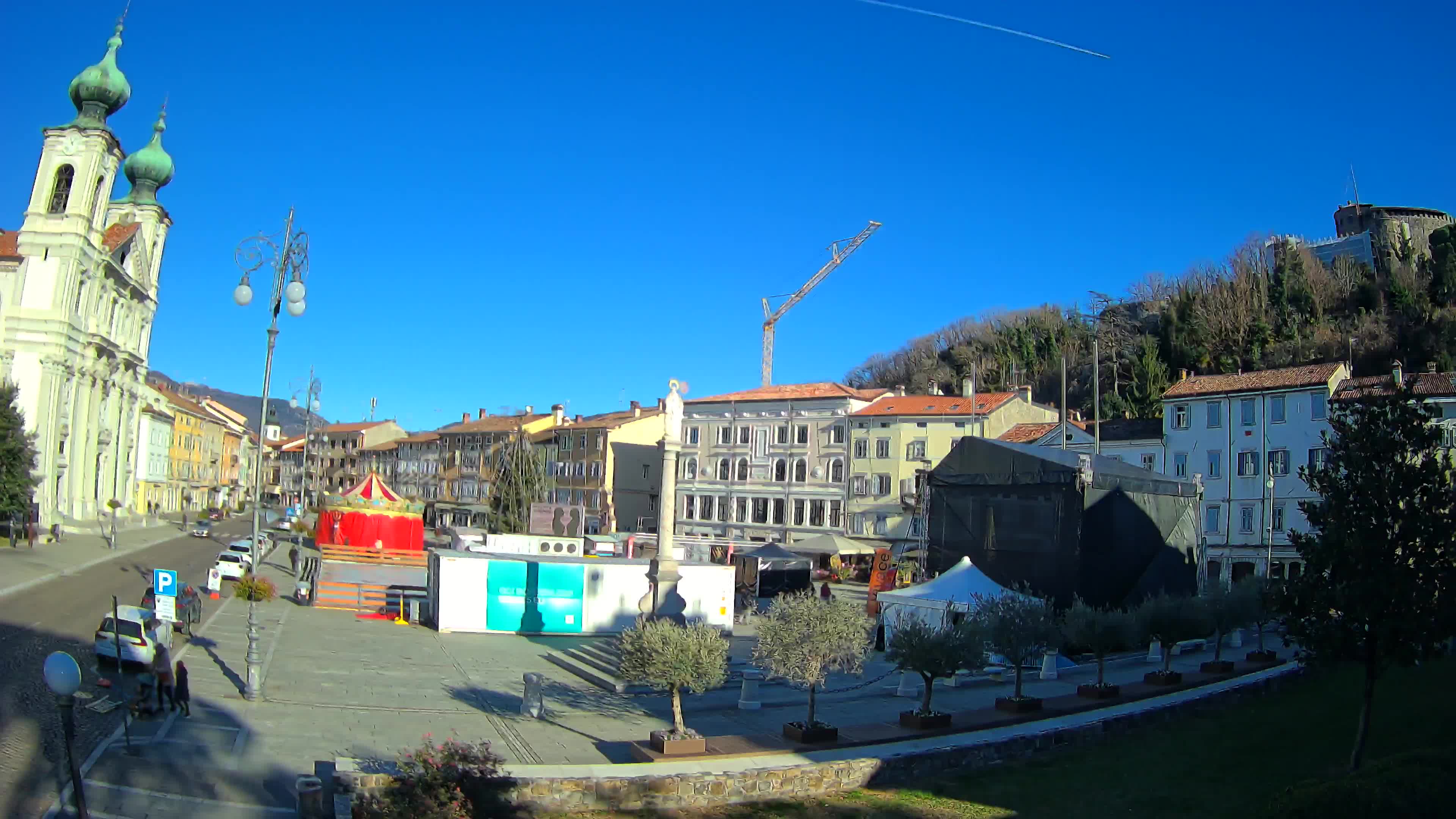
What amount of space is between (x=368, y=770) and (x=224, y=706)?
5984 mm

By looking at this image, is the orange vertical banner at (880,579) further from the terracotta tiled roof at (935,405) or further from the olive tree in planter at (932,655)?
the terracotta tiled roof at (935,405)

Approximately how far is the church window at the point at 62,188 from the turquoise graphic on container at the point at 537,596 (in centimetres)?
4260

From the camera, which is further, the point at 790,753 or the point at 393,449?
the point at 393,449

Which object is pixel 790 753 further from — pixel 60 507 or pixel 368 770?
pixel 60 507

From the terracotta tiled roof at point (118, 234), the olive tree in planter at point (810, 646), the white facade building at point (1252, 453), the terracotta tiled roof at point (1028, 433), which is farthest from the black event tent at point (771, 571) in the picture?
the terracotta tiled roof at point (118, 234)

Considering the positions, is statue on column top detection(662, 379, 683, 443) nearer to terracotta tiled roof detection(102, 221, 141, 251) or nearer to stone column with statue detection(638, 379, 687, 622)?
stone column with statue detection(638, 379, 687, 622)

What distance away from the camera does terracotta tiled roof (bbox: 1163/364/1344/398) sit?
4556cm

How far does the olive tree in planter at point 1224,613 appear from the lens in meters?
23.7

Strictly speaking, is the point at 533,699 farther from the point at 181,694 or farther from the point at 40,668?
the point at 40,668

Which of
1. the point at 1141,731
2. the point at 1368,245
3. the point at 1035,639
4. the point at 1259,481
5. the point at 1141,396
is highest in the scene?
the point at 1368,245

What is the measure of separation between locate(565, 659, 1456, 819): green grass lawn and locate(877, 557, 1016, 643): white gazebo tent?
680 cm

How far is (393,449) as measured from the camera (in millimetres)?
106750

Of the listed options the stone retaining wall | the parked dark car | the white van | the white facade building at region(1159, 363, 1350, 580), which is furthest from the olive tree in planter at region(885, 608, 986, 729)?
the white facade building at region(1159, 363, 1350, 580)

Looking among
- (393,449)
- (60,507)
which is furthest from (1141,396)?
(393,449)
